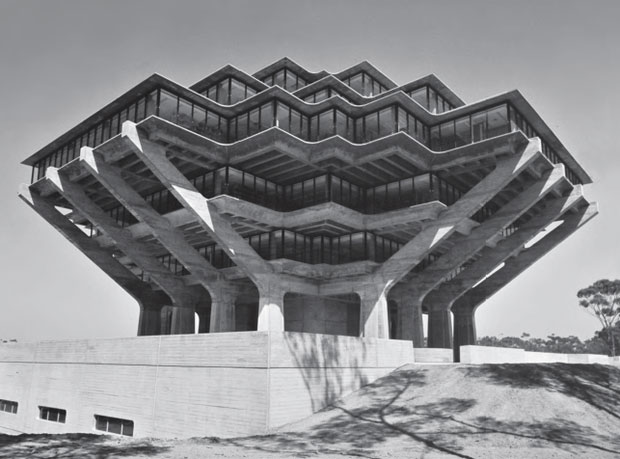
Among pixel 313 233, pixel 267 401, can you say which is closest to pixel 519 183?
pixel 313 233

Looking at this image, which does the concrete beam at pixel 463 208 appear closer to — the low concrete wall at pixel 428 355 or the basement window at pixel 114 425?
the low concrete wall at pixel 428 355

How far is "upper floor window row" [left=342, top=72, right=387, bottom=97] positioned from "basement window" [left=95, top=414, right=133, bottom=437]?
108 feet

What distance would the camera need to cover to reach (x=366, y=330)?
128ft

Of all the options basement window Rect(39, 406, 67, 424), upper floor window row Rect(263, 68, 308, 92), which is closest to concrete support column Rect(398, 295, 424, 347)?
upper floor window row Rect(263, 68, 308, 92)

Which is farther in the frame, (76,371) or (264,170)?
(264,170)

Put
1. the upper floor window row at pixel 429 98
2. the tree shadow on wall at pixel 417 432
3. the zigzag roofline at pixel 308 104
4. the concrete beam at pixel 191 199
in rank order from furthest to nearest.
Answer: the upper floor window row at pixel 429 98 → the zigzag roofline at pixel 308 104 → the concrete beam at pixel 191 199 → the tree shadow on wall at pixel 417 432

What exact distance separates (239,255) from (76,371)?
12.2 meters

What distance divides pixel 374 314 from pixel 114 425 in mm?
19018

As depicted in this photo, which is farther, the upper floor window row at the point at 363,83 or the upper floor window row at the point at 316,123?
the upper floor window row at the point at 363,83

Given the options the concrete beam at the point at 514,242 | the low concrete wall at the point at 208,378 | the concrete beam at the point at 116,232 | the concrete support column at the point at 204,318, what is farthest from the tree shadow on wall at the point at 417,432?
the concrete support column at the point at 204,318

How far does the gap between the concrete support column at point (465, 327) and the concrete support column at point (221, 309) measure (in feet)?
74.9

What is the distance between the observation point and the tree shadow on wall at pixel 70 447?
14289 mm

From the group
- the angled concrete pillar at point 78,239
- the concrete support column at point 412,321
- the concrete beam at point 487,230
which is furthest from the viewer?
the angled concrete pillar at point 78,239

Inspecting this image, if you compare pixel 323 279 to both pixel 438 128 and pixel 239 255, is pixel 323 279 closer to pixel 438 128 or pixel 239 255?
pixel 239 255
